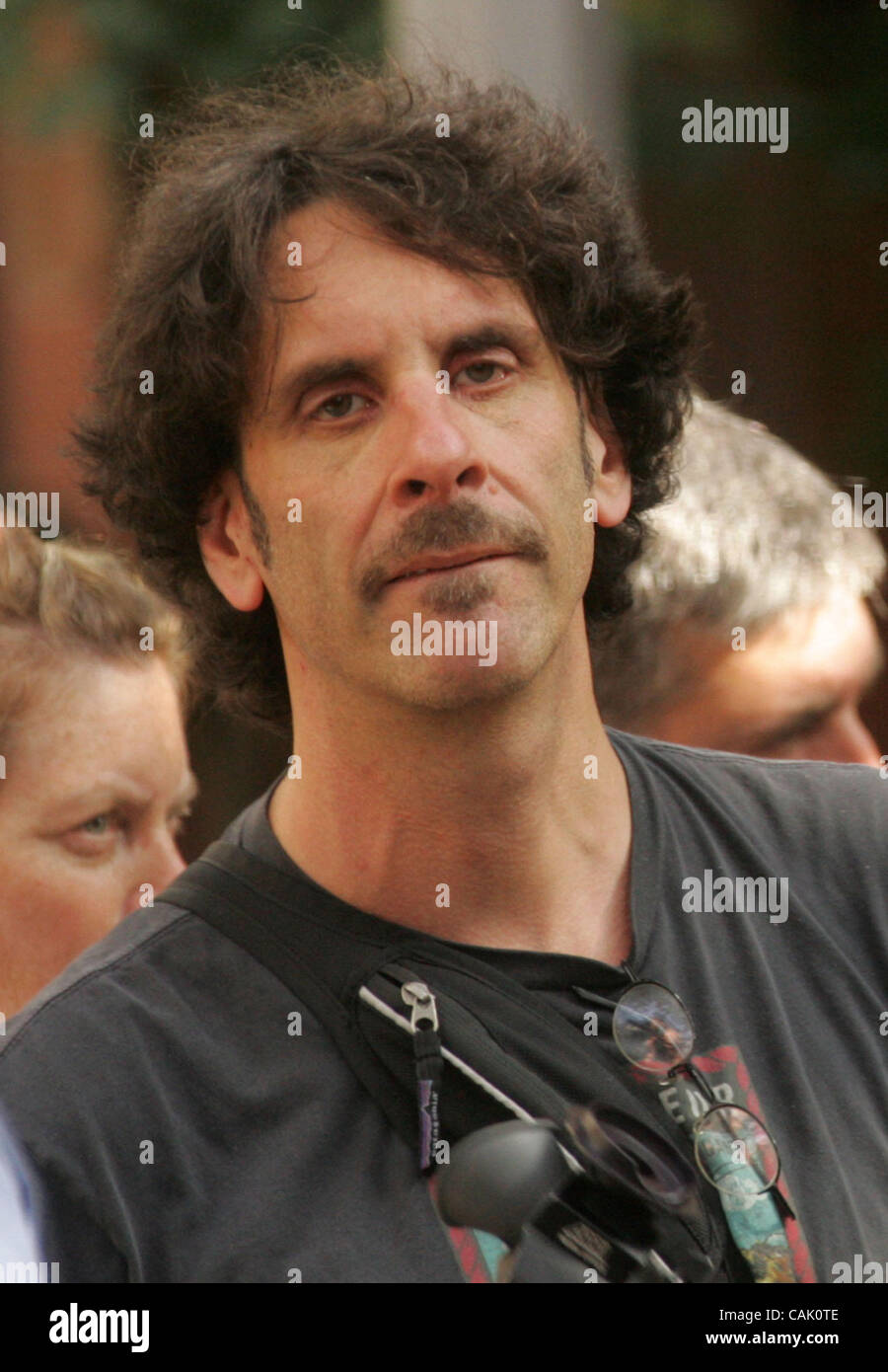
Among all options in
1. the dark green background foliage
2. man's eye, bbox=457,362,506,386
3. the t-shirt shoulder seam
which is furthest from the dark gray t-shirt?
the dark green background foliage

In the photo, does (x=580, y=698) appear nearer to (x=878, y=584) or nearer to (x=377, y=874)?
(x=377, y=874)

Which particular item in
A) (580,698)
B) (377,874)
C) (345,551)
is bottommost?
(377,874)

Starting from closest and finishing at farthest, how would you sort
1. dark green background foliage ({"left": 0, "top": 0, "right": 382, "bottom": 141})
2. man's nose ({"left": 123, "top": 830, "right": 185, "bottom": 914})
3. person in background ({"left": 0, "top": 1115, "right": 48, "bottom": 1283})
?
person in background ({"left": 0, "top": 1115, "right": 48, "bottom": 1283}), man's nose ({"left": 123, "top": 830, "right": 185, "bottom": 914}), dark green background foliage ({"left": 0, "top": 0, "right": 382, "bottom": 141})

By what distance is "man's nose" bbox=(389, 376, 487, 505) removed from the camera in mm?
2191

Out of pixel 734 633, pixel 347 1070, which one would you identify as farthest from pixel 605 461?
pixel 347 1070

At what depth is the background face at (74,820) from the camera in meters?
2.54

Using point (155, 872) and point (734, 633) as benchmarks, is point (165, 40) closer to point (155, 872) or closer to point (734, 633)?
point (734, 633)

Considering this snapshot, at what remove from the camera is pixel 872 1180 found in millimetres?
2158

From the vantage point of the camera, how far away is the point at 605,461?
2.63 m

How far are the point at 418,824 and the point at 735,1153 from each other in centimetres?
55

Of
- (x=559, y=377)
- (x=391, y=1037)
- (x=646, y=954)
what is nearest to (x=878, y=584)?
(x=559, y=377)

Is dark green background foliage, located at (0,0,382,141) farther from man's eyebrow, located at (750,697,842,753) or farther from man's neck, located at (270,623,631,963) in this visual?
man's neck, located at (270,623,631,963)

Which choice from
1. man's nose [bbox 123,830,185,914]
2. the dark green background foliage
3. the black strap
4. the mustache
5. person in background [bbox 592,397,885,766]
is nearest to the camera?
the black strap
